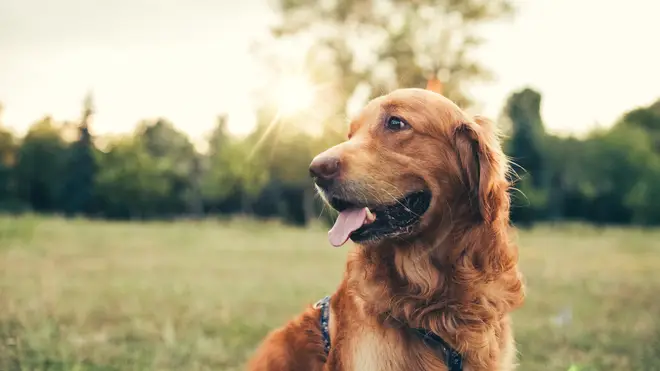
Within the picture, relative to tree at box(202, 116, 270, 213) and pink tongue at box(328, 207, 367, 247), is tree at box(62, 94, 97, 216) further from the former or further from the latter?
pink tongue at box(328, 207, 367, 247)

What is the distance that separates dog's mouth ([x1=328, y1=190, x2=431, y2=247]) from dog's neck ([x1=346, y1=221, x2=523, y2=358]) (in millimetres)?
136

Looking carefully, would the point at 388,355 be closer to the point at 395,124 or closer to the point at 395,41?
the point at 395,124

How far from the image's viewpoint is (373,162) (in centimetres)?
300

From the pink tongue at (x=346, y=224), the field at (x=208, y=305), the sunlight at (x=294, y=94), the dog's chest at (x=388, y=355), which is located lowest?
the field at (x=208, y=305)

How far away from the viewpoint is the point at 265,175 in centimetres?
4184

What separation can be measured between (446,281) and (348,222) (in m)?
0.56

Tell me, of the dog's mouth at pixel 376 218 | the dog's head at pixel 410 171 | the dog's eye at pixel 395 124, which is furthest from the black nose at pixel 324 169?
the dog's eye at pixel 395 124

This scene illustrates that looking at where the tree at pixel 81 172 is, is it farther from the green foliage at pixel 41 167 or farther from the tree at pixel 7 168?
the tree at pixel 7 168

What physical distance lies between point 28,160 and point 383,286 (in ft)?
136

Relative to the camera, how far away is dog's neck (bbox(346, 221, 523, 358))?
9.66 feet

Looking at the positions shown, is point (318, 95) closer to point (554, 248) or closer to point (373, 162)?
point (554, 248)

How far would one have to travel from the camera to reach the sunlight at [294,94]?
2711cm

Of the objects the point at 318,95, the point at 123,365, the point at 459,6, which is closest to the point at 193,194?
the point at 318,95

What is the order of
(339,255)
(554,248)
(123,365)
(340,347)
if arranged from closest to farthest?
(340,347)
(123,365)
(339,255)
(554,248)
